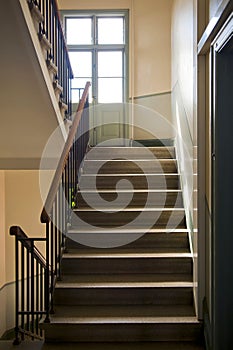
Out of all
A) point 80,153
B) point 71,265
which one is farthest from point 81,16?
point 71,265

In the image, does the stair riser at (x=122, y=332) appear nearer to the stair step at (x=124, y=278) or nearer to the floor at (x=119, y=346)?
the floor at (x=119, y=346)

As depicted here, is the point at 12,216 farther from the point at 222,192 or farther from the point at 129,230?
the point at 222,192

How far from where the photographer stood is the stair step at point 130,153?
539cm

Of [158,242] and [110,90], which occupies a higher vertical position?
[110,90]

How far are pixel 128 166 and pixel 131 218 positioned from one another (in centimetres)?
101

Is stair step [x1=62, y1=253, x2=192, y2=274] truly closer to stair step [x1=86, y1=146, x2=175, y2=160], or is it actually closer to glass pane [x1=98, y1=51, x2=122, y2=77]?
stair step [x1=86, y1=146, x2=175, y2=160]

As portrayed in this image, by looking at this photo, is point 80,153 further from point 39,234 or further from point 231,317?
point 231,317

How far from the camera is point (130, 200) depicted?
177 inches

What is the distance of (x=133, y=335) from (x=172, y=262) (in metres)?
0.77

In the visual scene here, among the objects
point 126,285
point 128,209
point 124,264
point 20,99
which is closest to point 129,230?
point 128,209

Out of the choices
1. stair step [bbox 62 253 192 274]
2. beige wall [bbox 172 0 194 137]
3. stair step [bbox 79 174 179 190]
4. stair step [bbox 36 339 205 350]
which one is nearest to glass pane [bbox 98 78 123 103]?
beige wall [bbox 172 0 194 137]

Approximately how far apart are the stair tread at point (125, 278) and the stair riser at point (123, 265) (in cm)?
3

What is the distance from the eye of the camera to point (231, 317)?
104 inches

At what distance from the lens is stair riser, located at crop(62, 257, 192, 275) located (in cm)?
365
